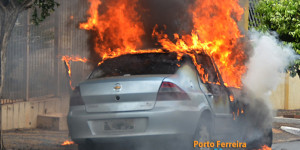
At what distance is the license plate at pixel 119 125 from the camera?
666cm

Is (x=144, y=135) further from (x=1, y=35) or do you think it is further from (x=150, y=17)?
(x=150, y=17)

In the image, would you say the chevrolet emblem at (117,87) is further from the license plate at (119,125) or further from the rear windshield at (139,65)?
the rear windshield at (139,65)

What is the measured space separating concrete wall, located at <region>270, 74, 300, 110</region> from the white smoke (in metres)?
13.1

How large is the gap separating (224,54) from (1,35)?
3838 mm

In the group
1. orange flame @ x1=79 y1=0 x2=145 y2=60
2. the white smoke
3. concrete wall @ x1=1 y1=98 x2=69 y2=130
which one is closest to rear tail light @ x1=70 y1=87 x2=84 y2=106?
the white smoke

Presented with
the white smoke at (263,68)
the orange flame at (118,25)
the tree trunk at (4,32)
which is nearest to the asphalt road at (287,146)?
the white smoke at (263,68)

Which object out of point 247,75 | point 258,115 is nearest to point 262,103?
point 258,115

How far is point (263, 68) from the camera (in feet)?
35.0

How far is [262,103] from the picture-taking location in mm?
9430

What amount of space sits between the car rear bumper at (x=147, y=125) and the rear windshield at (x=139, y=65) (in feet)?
2.43

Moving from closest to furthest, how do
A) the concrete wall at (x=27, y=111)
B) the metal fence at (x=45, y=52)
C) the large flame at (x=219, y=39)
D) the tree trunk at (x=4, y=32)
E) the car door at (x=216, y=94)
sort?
the car door at (x=216, y=94) < the tree trunk at (x=4, y=32) < the large flame at (x=219, y=39) < the concrete wall at (x=27, y=111) < the metal fence at (x=45, y=52)

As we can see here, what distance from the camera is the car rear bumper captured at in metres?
6.61

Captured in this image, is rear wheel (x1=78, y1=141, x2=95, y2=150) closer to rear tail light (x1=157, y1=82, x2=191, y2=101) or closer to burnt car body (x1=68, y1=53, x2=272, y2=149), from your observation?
burnt car body (x1=68, y1=53, x2=272, y2=149)

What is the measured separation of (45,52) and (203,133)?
25.0ft
